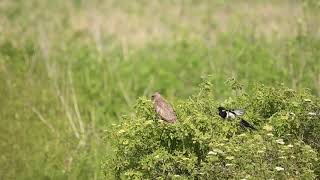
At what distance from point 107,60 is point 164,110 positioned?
7.58 meters

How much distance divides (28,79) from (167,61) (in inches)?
120

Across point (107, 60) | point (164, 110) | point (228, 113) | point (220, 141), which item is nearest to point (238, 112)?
point (228, 113)

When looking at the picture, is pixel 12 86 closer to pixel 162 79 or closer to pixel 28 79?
pixel 28 79

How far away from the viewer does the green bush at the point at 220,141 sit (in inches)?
197

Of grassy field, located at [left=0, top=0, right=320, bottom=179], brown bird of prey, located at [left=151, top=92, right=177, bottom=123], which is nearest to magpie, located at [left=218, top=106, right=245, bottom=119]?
brown bird of prey, located at [left=151, top=92, right=177, bottom=123]

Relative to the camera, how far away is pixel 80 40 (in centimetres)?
1436

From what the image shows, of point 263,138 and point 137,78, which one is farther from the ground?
point 263,138

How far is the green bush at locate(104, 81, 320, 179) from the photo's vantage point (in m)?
4.99

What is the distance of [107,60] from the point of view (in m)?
12.9

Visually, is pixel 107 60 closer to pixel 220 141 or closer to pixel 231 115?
pixel 231 115

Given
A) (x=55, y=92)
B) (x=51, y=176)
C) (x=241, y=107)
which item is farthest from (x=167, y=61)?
(x=241, y=107)

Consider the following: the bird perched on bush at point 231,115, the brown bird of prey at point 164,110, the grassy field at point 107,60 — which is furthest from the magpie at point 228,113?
the grassy field at point 107,60

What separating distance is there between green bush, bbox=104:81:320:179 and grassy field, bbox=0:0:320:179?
2283 mm

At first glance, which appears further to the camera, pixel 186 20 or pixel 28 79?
pixel 186 20
